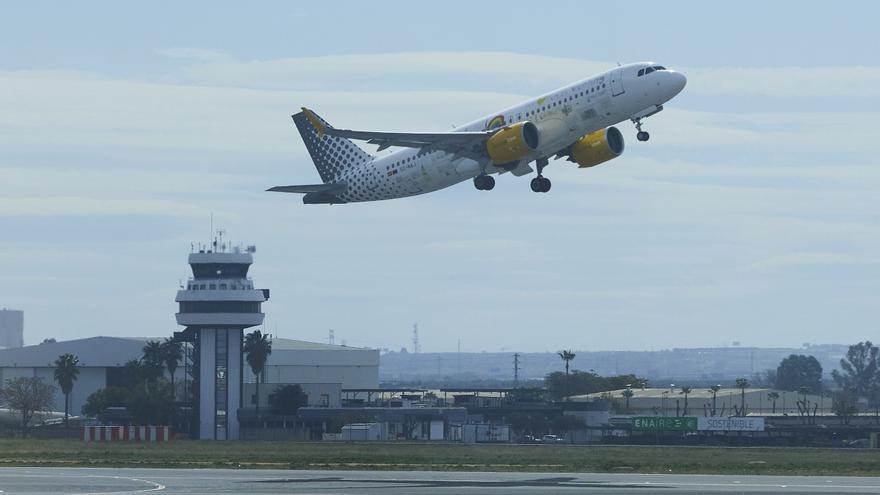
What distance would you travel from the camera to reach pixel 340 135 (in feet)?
255

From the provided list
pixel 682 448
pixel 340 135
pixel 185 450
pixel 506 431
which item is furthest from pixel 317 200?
pixel 506 431

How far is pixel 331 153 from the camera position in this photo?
98.3 metres

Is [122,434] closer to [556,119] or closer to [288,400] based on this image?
[288,400]

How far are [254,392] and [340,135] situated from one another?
303 feet

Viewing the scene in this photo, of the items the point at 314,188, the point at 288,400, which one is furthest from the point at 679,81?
the point at 288,400

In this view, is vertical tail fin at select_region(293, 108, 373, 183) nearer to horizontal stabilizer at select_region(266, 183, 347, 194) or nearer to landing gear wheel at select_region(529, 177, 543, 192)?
horizontal stabilizer at select_region(266, 183, 347, 194)

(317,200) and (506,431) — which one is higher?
(317,200)

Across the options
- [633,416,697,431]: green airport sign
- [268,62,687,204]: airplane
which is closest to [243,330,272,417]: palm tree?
[633,416,697,431]: green airport sign

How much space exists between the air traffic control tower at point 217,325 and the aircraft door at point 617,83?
300 feet

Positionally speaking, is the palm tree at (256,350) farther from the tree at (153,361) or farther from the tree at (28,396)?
the tree at (28,396)

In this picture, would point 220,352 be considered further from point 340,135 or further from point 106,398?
point 340,135

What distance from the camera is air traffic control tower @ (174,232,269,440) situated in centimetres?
15888

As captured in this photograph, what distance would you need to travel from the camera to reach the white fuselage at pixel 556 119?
244 feet

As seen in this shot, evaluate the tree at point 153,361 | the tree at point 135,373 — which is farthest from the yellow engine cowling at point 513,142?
the tree at point 153,361
